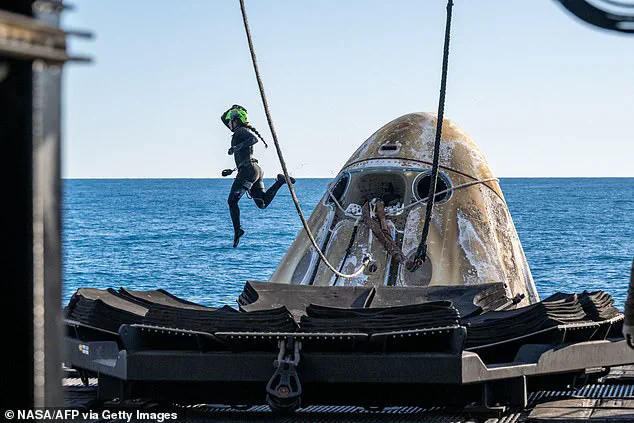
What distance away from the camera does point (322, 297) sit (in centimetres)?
1086

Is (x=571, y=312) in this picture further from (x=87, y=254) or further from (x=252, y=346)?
(x=87, y=254)

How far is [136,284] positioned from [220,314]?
3732 centimetres

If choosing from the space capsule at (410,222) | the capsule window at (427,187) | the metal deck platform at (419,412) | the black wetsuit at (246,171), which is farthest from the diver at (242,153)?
the metal deck platform at (419,412)

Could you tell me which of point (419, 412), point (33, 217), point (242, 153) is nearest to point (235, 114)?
point (242, 153)

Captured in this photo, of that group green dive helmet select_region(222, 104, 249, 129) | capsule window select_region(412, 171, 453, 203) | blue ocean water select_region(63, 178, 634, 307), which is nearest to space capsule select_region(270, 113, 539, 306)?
capsule window select_region(412, 171, 453, 203)

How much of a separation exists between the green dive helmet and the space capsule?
188 centimetres

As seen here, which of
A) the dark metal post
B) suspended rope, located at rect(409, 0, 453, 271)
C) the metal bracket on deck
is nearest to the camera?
the dark metal post

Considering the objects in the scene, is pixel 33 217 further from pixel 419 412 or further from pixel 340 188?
pixel 340 188

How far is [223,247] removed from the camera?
65.8m

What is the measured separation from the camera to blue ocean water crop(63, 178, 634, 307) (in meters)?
44.6

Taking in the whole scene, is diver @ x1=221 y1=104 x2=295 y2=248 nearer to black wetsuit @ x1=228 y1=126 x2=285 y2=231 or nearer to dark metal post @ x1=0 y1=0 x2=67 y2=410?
black wetsuit @ x1=228 y1=126 x2=285 y2=231

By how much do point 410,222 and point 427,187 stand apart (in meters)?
Answer: 0.63

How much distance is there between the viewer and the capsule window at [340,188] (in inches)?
551

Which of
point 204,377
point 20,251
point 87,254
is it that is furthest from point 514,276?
point 87,254
